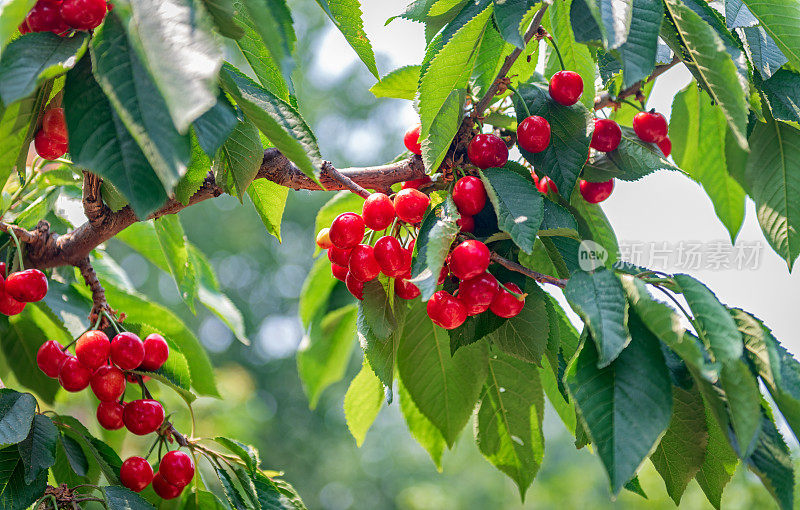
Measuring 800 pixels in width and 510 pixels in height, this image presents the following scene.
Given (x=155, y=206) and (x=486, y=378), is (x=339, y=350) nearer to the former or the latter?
(x=486, y=378)

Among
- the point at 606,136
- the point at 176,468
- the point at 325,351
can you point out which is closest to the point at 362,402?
the point at 325,351

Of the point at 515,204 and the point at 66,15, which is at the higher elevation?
the point at 66,15

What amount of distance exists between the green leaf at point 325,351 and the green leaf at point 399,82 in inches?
13.7

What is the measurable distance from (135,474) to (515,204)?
1.68 ft

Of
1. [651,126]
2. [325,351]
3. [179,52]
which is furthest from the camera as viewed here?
[325,351]

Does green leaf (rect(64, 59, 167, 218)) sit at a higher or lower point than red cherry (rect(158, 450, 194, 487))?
higher

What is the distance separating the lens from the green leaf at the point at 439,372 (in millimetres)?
767

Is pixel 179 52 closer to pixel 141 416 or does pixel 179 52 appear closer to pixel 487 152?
pixel 487 152

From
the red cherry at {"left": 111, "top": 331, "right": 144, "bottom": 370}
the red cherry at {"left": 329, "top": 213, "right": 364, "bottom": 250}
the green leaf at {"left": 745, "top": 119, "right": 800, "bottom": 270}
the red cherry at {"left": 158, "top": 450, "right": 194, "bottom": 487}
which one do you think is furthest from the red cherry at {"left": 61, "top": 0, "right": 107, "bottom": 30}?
the green leaf at {"left": 745, "top": 119, "right": 800, "bottom": 270}

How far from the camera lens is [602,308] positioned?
0.49 meters

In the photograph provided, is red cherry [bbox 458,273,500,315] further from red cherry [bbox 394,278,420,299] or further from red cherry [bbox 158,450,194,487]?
red cherry [bbox 158,450,194,487]

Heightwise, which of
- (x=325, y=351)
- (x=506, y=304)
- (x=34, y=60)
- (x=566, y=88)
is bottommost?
(x=325, y=351)

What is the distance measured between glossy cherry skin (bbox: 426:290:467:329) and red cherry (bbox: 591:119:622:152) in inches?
10.1

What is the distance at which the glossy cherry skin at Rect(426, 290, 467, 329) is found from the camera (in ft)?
2.00
